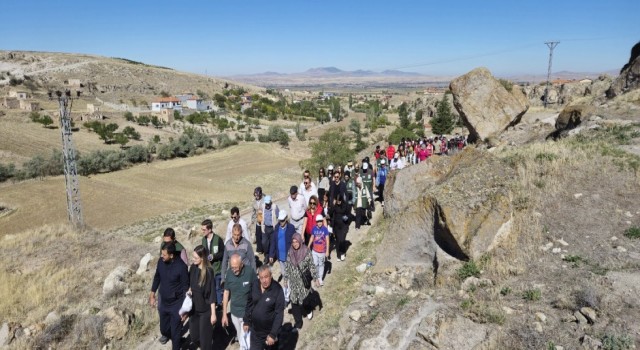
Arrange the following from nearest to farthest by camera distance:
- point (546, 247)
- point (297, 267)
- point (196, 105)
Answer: point (297, 267) → point (546, 247) → point (196, 105)

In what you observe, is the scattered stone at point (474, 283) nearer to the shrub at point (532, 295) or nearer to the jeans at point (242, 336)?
the shrub at point (532, 295)

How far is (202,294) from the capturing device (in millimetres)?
5426

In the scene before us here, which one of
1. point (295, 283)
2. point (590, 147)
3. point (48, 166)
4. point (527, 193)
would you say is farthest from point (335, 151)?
point (48, 166)

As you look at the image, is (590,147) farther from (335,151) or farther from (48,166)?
(48,166)

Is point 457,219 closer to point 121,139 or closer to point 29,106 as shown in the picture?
point 121,139

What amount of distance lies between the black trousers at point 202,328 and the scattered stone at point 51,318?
336 centimetres

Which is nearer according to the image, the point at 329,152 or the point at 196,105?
the point at 329,152

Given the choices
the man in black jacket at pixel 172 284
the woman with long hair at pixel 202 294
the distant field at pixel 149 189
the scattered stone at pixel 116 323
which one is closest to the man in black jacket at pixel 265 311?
the woman with long hair at pixel 202 294

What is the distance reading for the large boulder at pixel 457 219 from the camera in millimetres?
6785

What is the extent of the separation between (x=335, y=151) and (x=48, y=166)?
102 feet

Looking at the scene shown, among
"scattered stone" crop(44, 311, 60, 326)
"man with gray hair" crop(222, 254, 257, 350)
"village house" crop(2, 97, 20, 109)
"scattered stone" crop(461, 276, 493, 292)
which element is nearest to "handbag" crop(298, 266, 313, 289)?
"man with gray hair" crop(222, 254, 257, 350)

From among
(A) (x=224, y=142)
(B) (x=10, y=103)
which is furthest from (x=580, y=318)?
(B) (x=10, y=103)

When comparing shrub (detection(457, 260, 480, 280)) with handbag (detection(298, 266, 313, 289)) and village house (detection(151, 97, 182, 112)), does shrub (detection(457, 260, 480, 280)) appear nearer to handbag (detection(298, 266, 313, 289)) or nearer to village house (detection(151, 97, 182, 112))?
handbag (detection(298, 266, 313, 289))

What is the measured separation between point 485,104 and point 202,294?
18.4 meters
